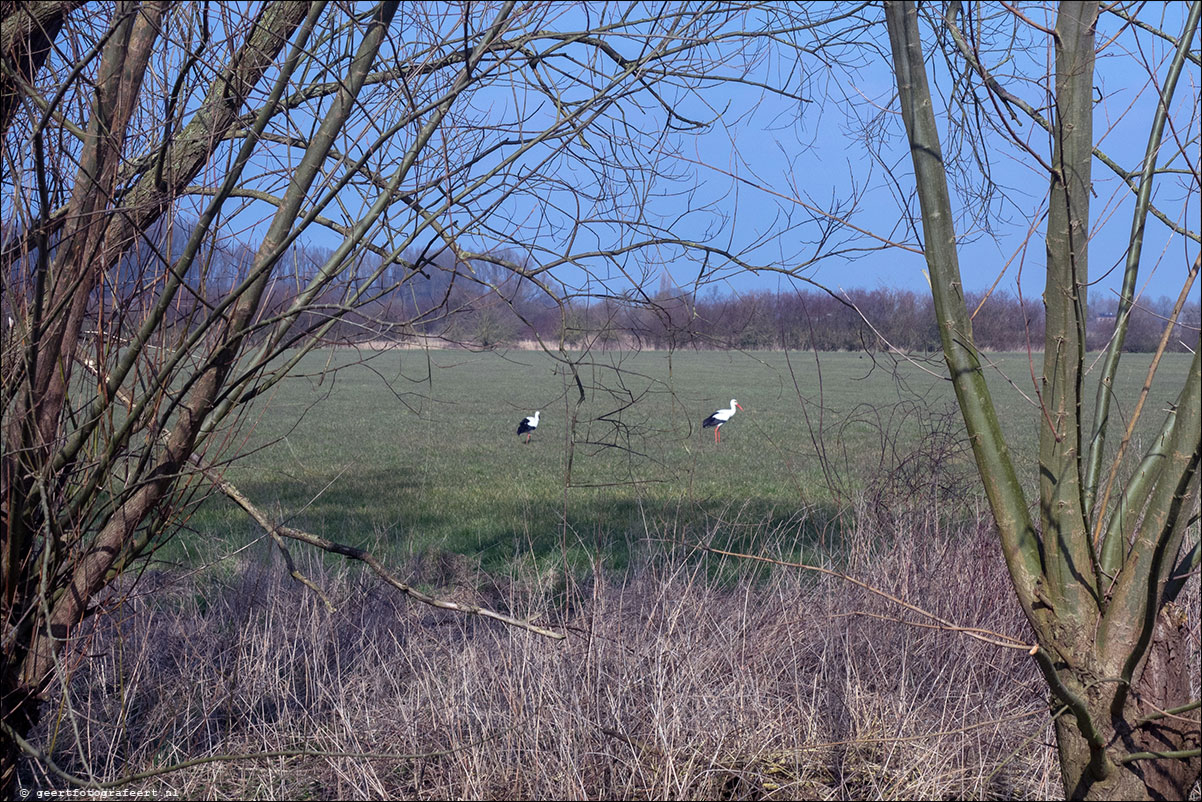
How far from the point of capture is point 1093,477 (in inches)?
81.9

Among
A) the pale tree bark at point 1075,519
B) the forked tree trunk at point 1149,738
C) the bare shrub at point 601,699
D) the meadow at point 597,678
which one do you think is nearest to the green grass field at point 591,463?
the meadow at point 597,678

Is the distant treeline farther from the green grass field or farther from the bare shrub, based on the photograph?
the bare shrub

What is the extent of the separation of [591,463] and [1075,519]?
10891 millimetres

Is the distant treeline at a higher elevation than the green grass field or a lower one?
higher

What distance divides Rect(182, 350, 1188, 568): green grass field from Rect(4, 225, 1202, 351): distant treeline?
0.14 m

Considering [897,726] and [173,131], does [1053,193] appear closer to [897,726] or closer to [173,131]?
[897,726]

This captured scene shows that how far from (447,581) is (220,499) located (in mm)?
3982

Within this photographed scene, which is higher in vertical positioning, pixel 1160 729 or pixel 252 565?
pixel 1160 729

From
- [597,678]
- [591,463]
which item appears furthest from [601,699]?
[591,463]

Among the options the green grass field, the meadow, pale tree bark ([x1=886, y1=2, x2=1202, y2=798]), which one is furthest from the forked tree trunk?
the green grass field

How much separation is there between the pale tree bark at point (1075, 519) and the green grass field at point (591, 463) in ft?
0.79

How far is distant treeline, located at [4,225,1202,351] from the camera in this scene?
2.41 metres

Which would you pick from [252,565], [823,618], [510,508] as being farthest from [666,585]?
[510,508]

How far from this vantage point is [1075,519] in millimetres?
1909
